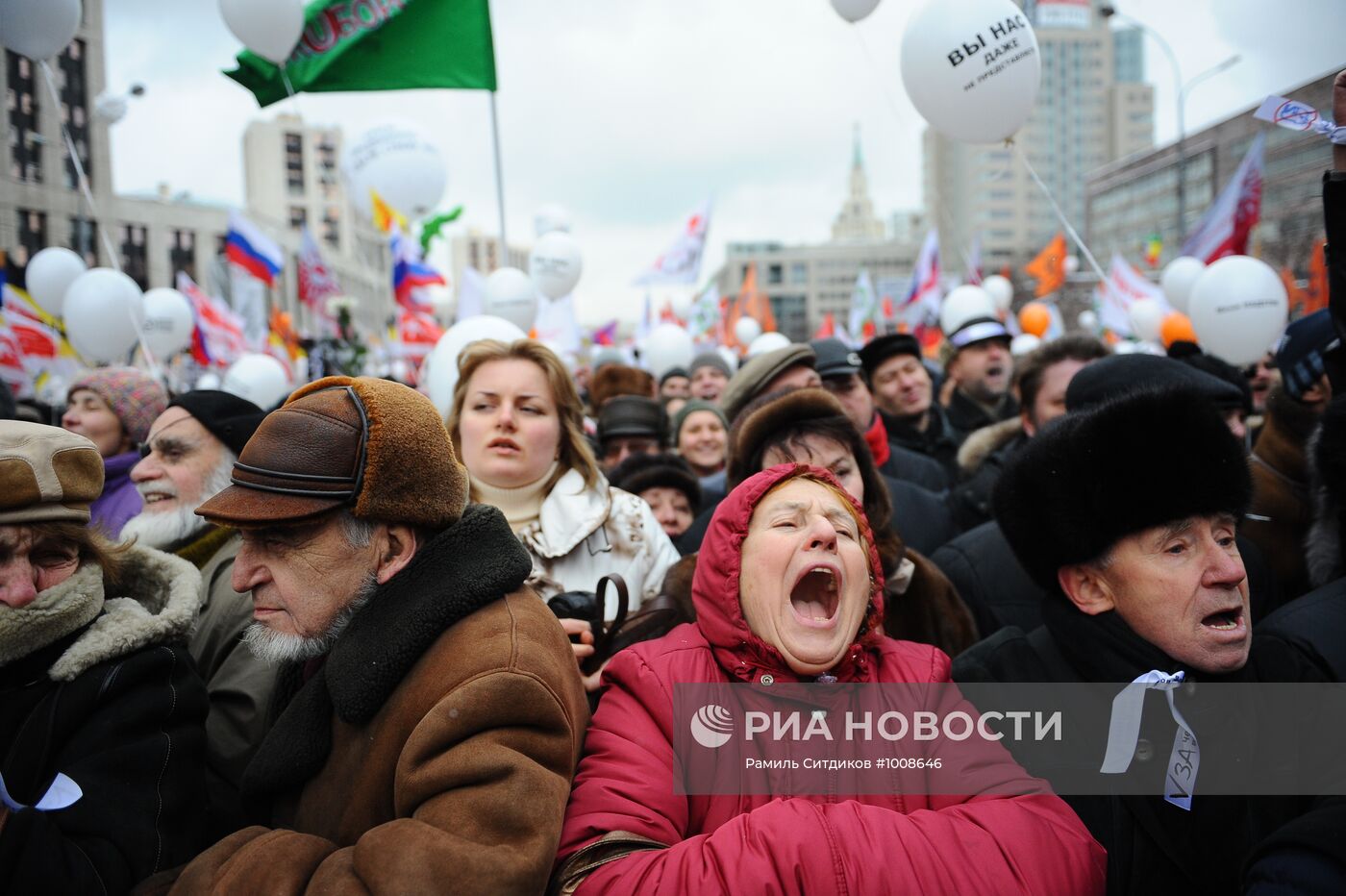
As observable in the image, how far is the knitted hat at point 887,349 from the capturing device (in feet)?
19.3

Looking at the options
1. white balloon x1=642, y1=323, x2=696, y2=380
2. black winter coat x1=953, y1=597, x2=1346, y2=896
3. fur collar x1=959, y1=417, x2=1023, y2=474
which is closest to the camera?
black winter coat x1=953, y1=597, x2=1346, y2=896

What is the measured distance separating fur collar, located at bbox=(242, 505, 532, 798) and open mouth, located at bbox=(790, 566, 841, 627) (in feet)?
2.16

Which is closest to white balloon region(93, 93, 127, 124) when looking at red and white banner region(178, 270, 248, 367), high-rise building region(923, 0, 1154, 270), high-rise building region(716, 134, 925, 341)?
red and white banner region(178, 270, 248, 367)

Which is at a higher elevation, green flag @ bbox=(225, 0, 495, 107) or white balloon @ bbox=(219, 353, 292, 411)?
green flag @ bbox=(225, 0, 495, 107)

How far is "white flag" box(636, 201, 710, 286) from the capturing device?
14117 mm

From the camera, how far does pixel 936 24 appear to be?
4848mm

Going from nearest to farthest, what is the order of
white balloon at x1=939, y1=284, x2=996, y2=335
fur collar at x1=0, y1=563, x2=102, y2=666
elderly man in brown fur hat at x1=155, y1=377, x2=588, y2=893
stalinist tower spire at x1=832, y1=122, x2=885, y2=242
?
elderly man in brown fur hat at x1=155, y1=377, x2=588, y2=893 < fur collar at x1=0, y1=563, x2=102, y2=666 < white balloon at x1=939, y1=284, x2=996, y2=335 < stalinist tower spire at x1=832, y1=122, x2=885, y2=242

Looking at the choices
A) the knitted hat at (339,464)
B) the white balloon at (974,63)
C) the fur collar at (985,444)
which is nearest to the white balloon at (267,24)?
the white balloon at (974,63)

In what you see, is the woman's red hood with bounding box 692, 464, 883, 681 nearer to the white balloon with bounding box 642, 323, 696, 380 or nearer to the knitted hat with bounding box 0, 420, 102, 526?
the knitted hat with bounding box 0, 420, 102, 526

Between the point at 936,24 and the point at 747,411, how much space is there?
283cm

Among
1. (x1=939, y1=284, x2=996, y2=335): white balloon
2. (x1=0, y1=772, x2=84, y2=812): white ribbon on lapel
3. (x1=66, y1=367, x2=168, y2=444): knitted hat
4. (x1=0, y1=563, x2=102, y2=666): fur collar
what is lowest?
(x1=0, y1=772, x2=84, y2=812): white ribbon on lapel

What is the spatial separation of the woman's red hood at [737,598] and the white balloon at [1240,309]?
5.59 meters

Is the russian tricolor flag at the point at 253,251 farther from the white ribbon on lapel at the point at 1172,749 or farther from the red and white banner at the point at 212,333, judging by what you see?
the white ribbon on lapel at the point at 1172,749

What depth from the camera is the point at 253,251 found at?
12461mm
